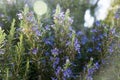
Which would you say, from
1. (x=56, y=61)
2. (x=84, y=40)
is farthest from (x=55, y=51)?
(x=84, y=40)

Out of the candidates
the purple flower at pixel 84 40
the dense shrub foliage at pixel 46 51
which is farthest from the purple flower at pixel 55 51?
the purple flower at pixel 84 40

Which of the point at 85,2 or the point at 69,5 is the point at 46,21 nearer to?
the point at 69,5

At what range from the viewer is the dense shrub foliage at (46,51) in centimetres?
314

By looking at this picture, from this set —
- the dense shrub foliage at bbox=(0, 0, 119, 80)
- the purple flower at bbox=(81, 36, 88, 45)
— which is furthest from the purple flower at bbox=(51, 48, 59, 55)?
the purple flower at bbox=(81, 36, 88, 45)

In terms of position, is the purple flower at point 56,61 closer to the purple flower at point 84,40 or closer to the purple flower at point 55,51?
the purple flower at point 55,51

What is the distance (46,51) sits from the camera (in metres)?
3.60

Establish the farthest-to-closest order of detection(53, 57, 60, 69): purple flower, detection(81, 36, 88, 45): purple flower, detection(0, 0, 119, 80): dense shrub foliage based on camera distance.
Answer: detection(81, 36, 88, 45): purple flower, detection(53, 57, 60, 69): purple flower, detection(0, 0, 119, 80): dense shrub foliage

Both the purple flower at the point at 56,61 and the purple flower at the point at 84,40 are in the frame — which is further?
the purple flower at the point at 84,40

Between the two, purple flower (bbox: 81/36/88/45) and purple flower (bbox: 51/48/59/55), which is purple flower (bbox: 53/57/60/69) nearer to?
purple flower (bbox: 51/48/59/55)

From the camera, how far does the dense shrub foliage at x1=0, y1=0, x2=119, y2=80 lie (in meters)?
3.14

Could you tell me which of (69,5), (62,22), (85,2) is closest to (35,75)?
(62,22)

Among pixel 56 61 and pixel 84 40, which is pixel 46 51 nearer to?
pixel 56 61

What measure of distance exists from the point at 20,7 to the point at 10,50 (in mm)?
1570

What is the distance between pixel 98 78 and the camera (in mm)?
3727
